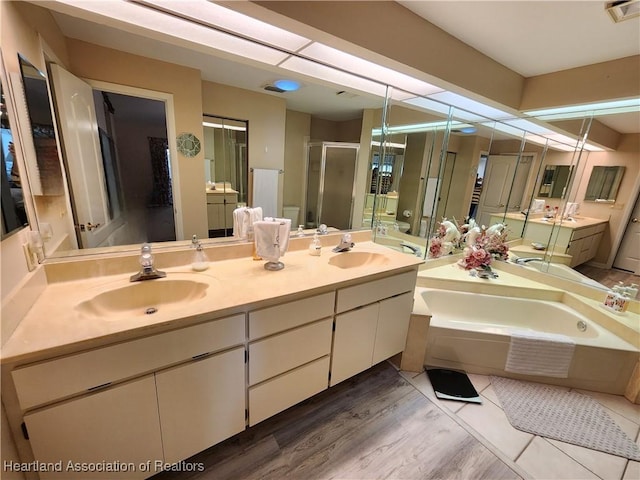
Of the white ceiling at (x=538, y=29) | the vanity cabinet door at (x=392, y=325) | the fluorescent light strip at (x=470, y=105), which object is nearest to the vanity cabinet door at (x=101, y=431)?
the vanity cabinet door at (x=392, y=325)

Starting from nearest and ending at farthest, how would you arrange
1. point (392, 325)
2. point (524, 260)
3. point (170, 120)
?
point (170, 120) → point (392, 325) → point (524, 260)

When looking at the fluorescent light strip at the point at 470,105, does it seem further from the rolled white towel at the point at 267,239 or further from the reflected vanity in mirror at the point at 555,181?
the rolled white towel at the point at 267,239

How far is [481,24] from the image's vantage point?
148 centimetres

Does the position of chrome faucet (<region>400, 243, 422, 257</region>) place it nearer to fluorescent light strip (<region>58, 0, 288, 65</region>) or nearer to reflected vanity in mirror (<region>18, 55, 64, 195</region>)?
fluorescent light strip (<region>58, 0, 288, 65</region>)

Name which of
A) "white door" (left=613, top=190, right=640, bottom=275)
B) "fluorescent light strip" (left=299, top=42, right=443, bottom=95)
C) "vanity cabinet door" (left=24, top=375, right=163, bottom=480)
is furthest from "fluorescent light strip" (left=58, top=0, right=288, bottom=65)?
"white door" (left=613, top=190, right=640, bottom=275)

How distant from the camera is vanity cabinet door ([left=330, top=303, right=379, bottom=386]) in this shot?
5.06 feet

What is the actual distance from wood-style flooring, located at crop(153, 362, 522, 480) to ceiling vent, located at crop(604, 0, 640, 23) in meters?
2.42

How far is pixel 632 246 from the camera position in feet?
7.70

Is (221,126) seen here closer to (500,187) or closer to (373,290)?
(373,290)

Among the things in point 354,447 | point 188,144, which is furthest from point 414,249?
point 188,144

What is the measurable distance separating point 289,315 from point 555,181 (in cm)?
320

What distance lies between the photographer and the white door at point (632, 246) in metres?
2.30

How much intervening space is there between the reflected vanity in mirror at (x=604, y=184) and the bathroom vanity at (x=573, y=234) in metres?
0.21

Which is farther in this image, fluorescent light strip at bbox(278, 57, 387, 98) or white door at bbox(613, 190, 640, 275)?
white door at bbox(613, 190, 640, 275)
